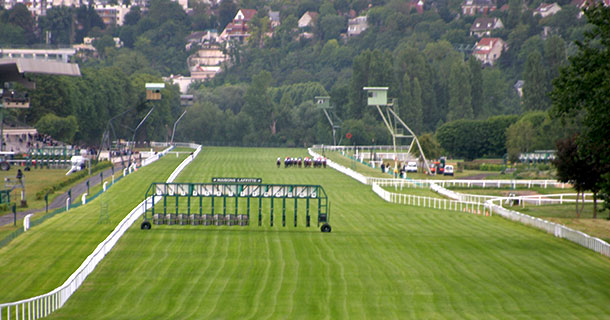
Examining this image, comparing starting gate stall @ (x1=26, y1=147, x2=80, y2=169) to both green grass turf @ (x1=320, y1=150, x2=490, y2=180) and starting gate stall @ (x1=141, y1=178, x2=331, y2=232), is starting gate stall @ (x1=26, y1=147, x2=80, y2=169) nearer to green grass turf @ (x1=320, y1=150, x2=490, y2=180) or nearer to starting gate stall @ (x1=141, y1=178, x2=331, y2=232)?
green grass turf @ (x1=320, y1=150, x2=490, y2=180)

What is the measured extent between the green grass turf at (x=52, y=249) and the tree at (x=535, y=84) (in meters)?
89.8

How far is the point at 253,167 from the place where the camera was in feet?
322

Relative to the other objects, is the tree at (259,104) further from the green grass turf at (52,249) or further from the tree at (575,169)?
the tree at (575,169)

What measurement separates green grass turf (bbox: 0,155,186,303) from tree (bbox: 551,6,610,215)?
65.3 ft

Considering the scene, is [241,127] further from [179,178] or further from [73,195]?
[73,195]

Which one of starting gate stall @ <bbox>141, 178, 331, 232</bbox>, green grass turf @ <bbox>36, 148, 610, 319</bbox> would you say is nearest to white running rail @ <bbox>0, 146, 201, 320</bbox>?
green grass turf @ <bbox>36, 148, 610, 319</bbox>

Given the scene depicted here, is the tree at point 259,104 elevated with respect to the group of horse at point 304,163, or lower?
elevated

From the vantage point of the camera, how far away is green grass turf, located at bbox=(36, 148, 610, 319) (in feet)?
86.5

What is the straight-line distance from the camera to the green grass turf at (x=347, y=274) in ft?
86.5

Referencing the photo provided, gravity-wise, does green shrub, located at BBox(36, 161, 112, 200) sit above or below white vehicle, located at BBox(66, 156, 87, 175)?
below

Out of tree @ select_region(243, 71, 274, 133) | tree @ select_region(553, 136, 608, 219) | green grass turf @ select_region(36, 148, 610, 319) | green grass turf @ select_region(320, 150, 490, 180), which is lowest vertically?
green grass turf @ select_region(36, 148, 610, 319)

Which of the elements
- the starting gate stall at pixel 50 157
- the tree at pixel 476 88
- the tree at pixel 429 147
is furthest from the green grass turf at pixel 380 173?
the tree at pixel 476 88

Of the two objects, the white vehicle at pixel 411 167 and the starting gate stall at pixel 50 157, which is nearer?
the starting gate stall at pixel 50 157

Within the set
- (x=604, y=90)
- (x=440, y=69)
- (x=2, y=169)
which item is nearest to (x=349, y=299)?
(x=604, y=90)
